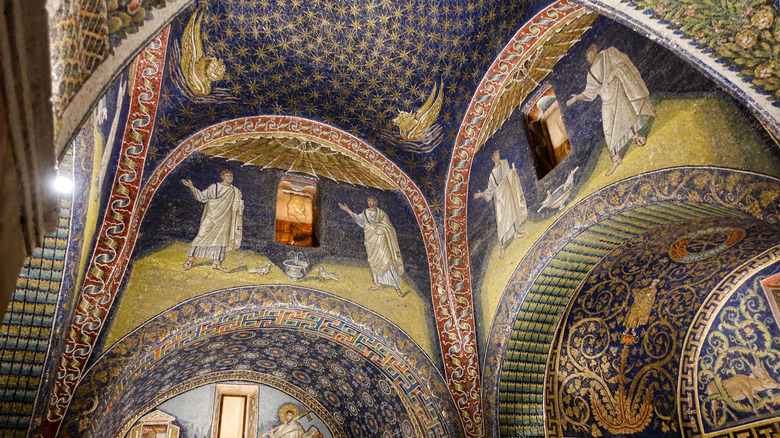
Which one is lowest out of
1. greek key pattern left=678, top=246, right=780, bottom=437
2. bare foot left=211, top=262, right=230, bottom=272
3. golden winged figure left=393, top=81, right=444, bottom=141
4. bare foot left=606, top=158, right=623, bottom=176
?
greek key pattern left=678, top=246, right=780, bottom=437

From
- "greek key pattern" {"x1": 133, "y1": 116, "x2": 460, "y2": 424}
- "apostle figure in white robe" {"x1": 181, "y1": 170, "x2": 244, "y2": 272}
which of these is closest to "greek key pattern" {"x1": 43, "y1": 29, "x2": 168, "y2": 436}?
"greek key pattern" {"x1": 133, "y1": 116, "x2": 460, "y2": 424}

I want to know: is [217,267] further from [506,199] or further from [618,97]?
[618,97]

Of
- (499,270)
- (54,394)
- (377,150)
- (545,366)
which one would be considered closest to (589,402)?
(545,366)

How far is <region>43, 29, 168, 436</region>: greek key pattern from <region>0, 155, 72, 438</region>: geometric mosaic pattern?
562mm

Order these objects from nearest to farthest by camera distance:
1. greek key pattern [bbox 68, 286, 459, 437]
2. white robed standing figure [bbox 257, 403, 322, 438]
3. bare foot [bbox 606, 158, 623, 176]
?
bare foot [bbox 606, 158, 623, 176], greek key pattern [bbox 68, 286, 459, 437], white robed standing figure [bbox 257, 403, 322, 438]

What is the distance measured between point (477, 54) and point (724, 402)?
18.6 feet

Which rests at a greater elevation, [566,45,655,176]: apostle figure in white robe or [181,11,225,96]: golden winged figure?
[181,11,225,96]: golden winged figure

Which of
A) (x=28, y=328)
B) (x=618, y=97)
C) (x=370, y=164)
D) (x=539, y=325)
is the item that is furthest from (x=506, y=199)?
(x=28, y=328)

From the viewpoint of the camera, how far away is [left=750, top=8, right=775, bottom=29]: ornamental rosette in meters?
3.88

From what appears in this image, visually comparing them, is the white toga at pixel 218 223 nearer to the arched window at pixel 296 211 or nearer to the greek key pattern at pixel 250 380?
the arched window at pixel 296 211

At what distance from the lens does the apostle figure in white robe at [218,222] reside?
306 inches

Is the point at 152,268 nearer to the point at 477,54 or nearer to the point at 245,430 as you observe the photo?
the point at 245,430

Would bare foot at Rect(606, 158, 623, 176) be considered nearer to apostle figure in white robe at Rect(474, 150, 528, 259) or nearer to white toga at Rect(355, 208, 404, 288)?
apostle figure in white robe at Rect(474, 150, 528, 259)

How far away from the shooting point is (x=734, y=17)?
159 inches
